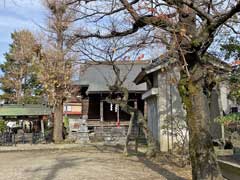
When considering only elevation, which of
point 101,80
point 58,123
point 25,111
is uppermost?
point 101,80

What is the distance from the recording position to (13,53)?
4156cm

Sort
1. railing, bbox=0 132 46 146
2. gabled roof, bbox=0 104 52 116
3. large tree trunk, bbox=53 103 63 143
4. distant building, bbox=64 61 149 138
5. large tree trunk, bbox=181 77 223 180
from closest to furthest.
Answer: large tree trunk, bbox=181 77 223 180 → railing, bbox=0 132 46 146 → large tree trunk, bbox=53 103 63 143 → gabled roof, bbox=0 104 52 116 → distant building, bbox=64 61 149 138

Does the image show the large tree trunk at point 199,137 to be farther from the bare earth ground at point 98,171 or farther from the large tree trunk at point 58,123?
the large tree trunk at point 58,123

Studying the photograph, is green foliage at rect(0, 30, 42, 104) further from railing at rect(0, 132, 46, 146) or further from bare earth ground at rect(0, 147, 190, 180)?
bare earth ground at rect(0, 147, 190, 180)

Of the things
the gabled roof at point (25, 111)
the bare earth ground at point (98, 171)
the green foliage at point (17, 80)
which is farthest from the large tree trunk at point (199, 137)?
the green foliage at point (17, 80)

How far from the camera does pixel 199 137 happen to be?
19.9 feet

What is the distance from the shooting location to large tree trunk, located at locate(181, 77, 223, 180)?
5.93 metres

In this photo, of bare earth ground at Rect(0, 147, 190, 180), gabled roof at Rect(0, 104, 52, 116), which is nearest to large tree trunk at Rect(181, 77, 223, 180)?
bare earth ground at Rect(0, 147, 190, 180)

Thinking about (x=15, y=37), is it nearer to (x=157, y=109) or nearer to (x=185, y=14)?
(x=157, y=109)

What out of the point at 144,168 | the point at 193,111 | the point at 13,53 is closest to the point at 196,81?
the point at 193,111

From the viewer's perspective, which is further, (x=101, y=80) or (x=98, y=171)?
(x=101, y=80)

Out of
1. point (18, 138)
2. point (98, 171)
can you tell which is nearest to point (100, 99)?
point (18, 138)

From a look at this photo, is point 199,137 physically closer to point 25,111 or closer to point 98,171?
point 98,171

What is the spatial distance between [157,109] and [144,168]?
6.04 m
